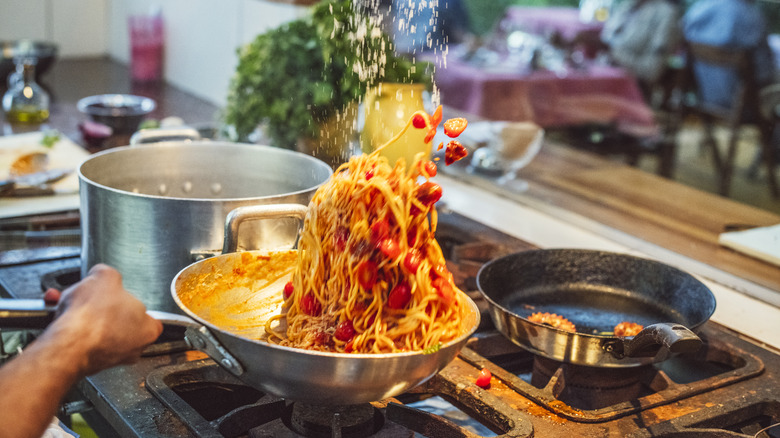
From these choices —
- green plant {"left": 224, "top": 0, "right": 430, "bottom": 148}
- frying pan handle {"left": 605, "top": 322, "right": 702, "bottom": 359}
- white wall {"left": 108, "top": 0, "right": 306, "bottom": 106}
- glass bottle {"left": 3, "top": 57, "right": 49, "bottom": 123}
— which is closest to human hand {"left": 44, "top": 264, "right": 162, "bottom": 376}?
frying pan handle {"left": 605, "top": 322, "right": 702, "bottom": 359}

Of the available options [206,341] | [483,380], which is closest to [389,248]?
[206,341]

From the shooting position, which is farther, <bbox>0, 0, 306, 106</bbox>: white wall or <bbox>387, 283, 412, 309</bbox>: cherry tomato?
<bbox>0, 0, 306, 106</bbox>: white wall

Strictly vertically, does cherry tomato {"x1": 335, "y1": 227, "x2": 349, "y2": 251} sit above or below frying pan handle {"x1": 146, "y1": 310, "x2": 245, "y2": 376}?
above

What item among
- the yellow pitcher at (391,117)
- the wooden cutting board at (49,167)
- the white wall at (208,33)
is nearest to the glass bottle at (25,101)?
the wooden cutting board at (49,167)

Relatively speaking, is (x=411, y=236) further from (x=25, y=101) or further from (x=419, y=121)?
(x=25, y=101)

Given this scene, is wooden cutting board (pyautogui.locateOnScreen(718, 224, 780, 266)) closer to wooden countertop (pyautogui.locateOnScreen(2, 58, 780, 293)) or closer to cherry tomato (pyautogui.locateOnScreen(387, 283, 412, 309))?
wooden countertop (pyautogui.locateOnScreen(2, 58, 780, 293))

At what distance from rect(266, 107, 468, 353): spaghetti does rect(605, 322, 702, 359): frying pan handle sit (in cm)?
26

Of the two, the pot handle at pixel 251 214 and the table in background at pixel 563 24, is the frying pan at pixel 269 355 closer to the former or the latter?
the pot handle at pixel 251 214

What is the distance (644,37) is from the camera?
439 centimetres

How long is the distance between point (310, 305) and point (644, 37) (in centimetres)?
381

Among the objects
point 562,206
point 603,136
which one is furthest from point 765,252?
point 603,136

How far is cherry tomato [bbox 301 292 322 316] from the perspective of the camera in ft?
3.49

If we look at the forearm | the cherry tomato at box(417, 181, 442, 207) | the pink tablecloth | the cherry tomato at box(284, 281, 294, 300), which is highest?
the cherry tomato at box(417, 181, 442, 207)

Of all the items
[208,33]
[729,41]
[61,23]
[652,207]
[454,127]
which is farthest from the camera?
[61,23]
